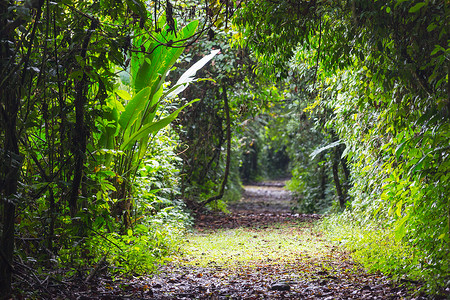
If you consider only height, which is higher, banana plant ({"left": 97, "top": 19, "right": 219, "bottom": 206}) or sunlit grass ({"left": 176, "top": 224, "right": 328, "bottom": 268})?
banana plant ({"left": 97, "top": 19, "right": 219, "bottom": 206})

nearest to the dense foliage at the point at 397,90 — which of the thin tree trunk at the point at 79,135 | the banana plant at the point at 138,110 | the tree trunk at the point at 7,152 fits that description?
the banana plant at the point at 138,110

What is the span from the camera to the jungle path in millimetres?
3873

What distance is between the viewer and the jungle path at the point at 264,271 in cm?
387

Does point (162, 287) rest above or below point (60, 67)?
below

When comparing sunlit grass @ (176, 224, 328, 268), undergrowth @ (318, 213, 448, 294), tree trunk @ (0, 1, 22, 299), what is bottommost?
sunlit grass @ (176, 224, 328, 268)

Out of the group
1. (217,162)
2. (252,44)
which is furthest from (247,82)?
(252,44)

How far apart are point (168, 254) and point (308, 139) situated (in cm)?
839

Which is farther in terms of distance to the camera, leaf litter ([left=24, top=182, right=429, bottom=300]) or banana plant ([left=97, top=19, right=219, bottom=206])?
banana plant ([left=97, top=19, right=219, bottom=206])

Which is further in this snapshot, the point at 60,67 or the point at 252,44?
the point at 252,44

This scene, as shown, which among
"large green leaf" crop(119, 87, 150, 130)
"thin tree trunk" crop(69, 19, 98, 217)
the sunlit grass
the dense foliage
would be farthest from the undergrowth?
"large green leaf" crop(119, 87, 150, 130)

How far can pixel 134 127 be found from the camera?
5.37m

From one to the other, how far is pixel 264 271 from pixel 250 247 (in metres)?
1.82

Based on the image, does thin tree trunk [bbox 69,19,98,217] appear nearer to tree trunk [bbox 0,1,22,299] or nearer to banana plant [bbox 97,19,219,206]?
tree trunk [bbox 0,1,22,299]

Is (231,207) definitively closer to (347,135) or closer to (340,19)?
(347,135)
